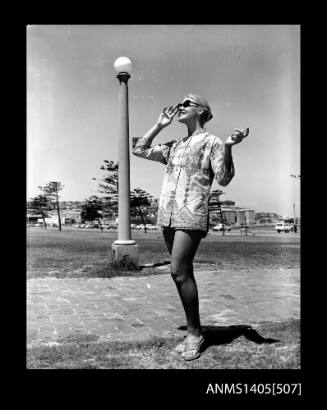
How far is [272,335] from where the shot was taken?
3842 millimetres

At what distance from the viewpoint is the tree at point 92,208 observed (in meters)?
44.7

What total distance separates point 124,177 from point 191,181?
17.0 ft

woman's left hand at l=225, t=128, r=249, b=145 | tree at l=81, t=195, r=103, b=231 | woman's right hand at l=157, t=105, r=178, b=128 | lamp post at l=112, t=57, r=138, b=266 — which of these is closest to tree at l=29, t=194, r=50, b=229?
tree at l=81, t=195, r=103, b=231

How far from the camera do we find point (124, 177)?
26.9 feet

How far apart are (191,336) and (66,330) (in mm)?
1388

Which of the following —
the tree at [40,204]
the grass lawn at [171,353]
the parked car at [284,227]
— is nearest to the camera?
the grass lawn at [171,353]

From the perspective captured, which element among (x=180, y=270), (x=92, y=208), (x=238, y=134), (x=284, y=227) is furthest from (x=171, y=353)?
(x=92, y=208)

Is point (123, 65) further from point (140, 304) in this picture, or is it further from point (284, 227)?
point (284, 227)

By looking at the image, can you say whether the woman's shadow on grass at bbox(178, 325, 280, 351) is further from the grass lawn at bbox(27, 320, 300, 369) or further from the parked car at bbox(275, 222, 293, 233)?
the parked car at bbox(275, 222, 293, 233)

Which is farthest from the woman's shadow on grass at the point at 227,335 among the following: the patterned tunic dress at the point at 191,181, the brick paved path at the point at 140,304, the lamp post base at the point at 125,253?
the lamp post base at the point at 125,253

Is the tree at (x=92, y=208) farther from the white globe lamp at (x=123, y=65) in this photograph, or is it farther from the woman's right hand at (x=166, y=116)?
the woman's right hand at (x=166, y=116)

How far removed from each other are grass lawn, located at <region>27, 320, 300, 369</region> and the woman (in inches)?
6.8

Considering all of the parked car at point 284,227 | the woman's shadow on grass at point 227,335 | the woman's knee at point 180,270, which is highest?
the woman's knee at point 180,270
